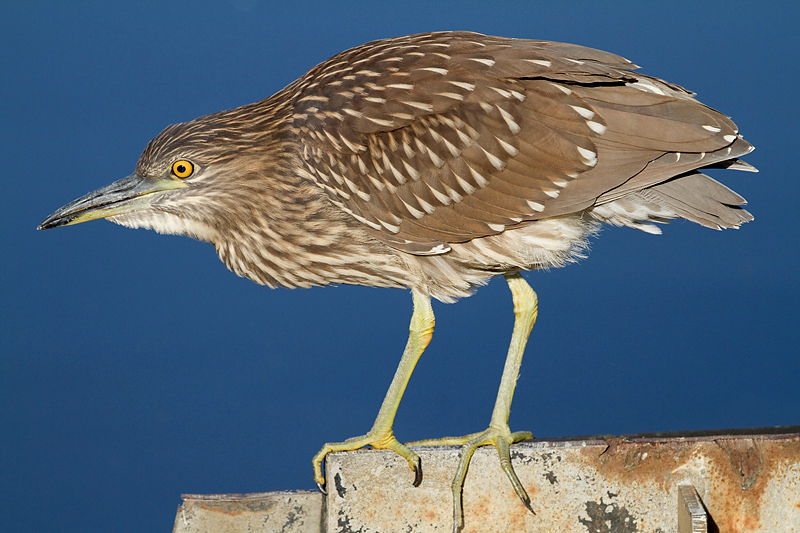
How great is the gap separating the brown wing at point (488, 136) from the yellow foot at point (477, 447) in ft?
2.30

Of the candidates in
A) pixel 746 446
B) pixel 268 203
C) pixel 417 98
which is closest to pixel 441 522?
pixel 746 446

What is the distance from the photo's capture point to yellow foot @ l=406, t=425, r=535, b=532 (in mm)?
2621

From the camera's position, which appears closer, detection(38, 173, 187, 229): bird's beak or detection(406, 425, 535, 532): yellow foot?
detection(406, 425, 535, 532): yellow foot

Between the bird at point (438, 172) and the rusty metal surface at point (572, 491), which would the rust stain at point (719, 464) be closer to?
the rusty metal surface at point (572, 491)

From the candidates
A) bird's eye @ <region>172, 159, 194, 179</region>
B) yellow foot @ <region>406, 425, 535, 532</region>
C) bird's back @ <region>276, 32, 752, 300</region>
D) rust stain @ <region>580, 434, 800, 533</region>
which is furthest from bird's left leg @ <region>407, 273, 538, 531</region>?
bird's eye @ <region>172, 159, 194, 179</region>

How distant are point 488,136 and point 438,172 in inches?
8.3

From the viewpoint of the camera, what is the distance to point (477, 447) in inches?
110

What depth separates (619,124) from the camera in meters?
2.56

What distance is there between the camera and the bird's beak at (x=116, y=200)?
2795mm

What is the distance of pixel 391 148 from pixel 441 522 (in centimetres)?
128

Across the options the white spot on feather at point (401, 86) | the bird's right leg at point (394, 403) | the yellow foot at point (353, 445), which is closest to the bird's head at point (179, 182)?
the white spot on feather at point (401, 86)

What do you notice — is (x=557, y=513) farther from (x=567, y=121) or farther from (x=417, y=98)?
(x=417, y=98)

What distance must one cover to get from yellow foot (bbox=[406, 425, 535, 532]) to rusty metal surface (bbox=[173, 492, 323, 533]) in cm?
45

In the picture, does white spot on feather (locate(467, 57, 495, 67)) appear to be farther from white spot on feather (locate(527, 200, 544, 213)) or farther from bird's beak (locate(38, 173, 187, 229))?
bird's beak (locate(38, 173, 187, 229))
